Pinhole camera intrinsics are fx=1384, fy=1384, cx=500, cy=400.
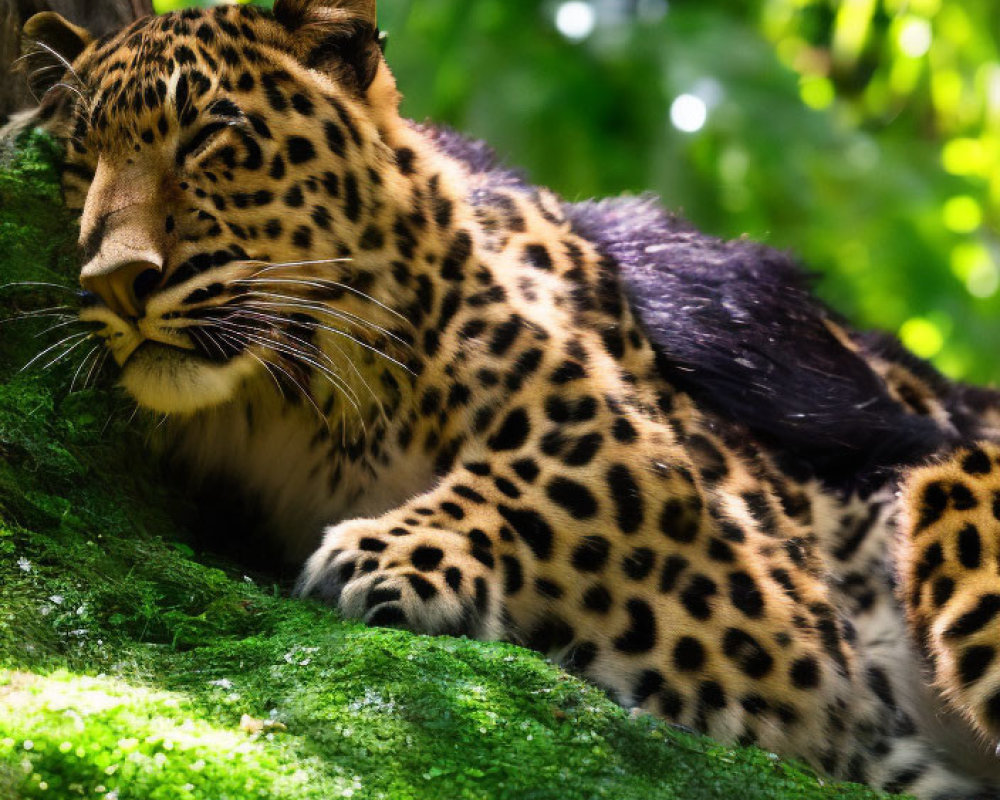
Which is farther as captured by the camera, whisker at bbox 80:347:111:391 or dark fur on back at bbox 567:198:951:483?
dark fur on back at bbox 567:198:951:483

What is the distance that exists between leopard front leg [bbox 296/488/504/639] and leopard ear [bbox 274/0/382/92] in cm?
157

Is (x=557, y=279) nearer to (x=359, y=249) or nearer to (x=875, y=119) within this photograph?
(x=359, y=249)

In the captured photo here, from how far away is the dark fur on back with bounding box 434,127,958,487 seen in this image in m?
5.05

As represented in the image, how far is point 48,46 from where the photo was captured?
15.6 feet

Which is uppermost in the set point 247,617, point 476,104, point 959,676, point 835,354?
point 476,104

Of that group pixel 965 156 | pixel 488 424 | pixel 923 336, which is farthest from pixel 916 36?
pixel 488 424

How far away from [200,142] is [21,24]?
1096mm

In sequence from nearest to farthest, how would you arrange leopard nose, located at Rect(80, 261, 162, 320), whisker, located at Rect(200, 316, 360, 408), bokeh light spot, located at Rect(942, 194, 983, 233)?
leopard nose, located at Rect(80, 261, 162, 320) → whisker, located at Rect(200, 316, 360, 408) → bokeh light spot, located at Rect(942, 194, 983, 233)

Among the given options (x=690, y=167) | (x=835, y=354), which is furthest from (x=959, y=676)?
(x=690, y=167)

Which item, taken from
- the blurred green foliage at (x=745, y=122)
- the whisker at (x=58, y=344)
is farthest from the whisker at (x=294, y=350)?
the blurred green foliage at (x=745, y=122)

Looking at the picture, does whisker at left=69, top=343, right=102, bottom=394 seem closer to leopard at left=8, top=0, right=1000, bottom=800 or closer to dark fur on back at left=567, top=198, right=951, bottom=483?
leopard at left=8, top=0, right=1000, bottom=800

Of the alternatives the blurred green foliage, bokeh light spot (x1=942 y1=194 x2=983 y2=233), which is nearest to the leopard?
the blurred green foliage

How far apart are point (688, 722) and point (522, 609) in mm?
589

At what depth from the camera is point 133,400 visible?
464cm
